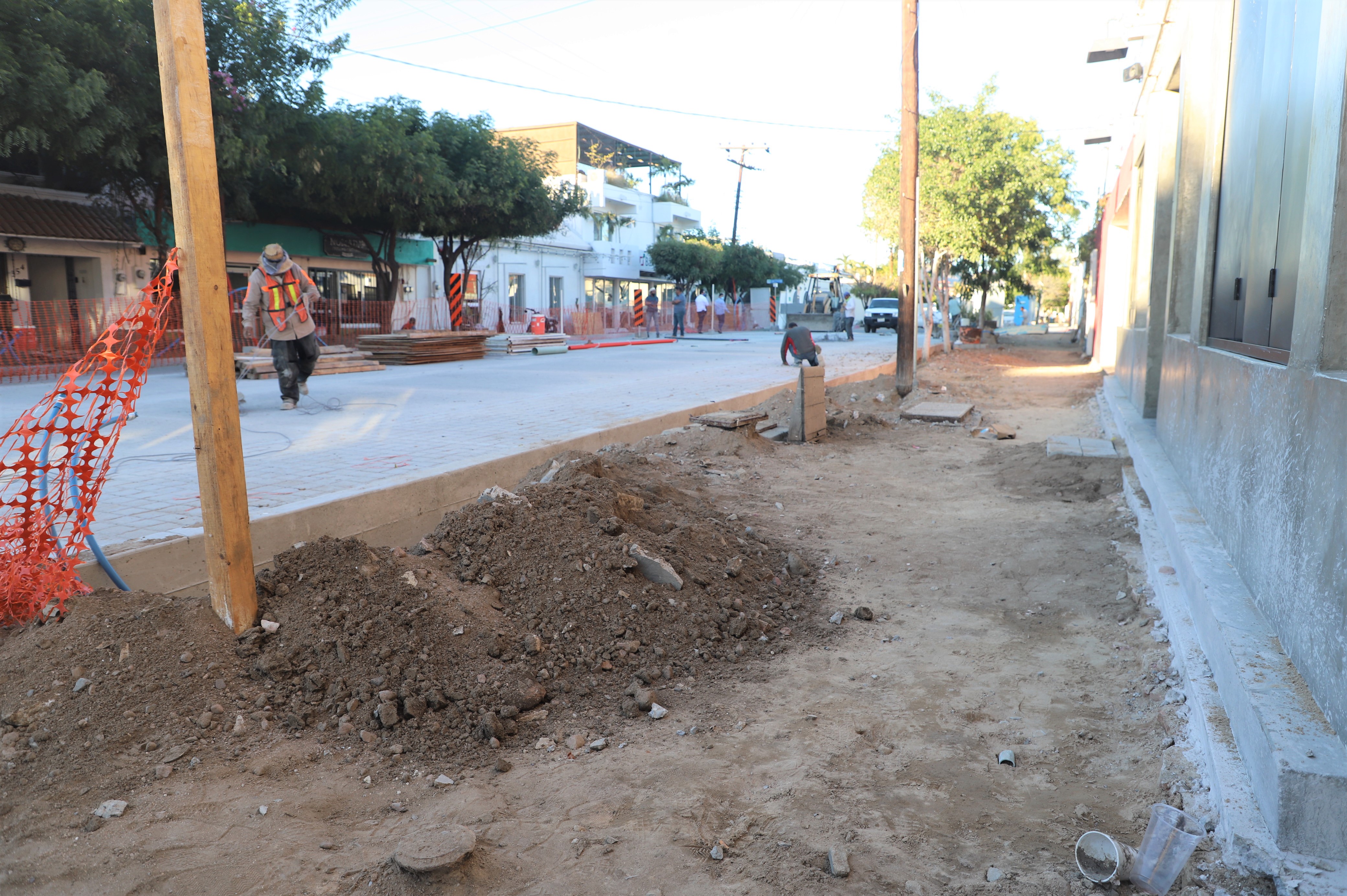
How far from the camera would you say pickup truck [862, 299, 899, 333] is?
4150 cm

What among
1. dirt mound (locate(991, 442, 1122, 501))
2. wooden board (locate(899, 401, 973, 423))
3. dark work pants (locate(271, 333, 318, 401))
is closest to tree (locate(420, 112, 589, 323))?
dark work pants (locate(271, 333, 318, 401))

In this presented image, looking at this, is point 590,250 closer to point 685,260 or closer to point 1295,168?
point 685,260

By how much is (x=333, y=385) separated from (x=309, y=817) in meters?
11.2

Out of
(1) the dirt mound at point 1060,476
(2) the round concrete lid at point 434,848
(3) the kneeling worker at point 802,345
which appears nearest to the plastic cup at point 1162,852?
(2) the round concrete lid at point 434,848

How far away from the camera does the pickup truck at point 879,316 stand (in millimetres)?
41500

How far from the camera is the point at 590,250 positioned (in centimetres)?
4194

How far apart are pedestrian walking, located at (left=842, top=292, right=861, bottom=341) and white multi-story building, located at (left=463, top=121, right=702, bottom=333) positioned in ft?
30.9

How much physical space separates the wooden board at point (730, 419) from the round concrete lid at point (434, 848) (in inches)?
264

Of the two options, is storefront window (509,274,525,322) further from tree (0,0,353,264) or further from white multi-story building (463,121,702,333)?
tree (0,0,353,264)

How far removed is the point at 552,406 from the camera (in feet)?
34.9

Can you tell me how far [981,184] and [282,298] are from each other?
20865 mm

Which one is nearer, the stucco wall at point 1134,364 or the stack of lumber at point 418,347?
the stucco wall at point 1134,364

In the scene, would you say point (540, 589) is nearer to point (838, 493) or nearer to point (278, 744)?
point (278, 744)

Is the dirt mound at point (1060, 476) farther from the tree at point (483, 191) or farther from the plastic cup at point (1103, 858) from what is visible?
the tree at point (483, 191)
